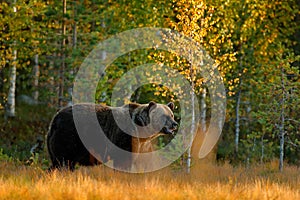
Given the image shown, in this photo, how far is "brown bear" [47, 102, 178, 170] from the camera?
10391mm

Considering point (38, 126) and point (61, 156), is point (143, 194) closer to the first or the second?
point (61, 156)

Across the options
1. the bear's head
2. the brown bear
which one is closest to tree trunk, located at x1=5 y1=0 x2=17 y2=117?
the brown bear

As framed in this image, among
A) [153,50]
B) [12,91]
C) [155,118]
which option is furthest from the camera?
[12,91]

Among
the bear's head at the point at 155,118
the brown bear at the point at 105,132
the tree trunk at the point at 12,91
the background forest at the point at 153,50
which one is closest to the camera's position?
the brown bear at the point at 105,132

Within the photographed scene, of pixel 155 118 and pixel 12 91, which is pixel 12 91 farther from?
pixel 155 118

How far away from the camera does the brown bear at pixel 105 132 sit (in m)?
10.4

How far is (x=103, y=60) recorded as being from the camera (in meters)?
16.3

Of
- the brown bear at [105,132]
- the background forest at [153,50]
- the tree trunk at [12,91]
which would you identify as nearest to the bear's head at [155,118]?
the brown bear at [105,132]

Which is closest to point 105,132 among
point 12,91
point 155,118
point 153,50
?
point 155,118

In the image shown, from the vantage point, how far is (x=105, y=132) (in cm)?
1062

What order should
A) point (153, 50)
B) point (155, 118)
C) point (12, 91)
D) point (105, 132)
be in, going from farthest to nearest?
point (12, 91) < point (153, 50) < point (155, 118) < point (105, 132)

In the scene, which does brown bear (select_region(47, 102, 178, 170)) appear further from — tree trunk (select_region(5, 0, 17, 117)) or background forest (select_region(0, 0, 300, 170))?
tree trunk (select_region(5, 0, 17, 117))

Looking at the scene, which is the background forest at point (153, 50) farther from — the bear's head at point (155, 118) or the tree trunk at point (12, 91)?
the bear's head at point (155, 118)

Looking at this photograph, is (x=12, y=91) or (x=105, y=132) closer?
(x=105, y=132)
